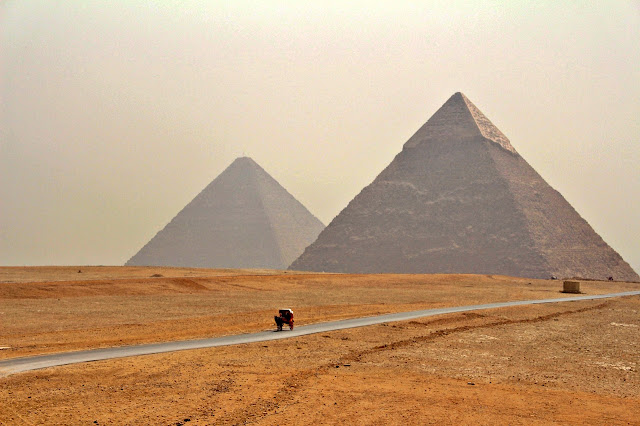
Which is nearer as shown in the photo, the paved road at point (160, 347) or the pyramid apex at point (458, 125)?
the paved road at point (160, 347)

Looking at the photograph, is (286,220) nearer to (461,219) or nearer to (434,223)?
(434,223)

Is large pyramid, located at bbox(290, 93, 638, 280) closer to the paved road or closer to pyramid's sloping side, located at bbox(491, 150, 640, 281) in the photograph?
pyramid's sloping side, located at bbox(491, 150, 640, 281)

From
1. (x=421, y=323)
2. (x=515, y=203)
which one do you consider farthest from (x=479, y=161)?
(x=421, y=323)

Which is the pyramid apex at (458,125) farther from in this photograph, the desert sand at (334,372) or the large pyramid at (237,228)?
the desert sand at (334,372)

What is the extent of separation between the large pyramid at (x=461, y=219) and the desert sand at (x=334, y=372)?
8324cm

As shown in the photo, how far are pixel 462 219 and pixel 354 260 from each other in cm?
2097

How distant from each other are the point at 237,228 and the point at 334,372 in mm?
161110

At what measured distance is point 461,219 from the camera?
12081 centimetres

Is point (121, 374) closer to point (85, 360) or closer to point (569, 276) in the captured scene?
point (85, 360)

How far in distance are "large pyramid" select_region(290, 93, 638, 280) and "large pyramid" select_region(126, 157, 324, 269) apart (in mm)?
35809

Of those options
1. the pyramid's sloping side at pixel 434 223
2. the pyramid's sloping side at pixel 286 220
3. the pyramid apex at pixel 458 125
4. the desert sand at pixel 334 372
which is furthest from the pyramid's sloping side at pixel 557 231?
the desert sand at pixel 334 372

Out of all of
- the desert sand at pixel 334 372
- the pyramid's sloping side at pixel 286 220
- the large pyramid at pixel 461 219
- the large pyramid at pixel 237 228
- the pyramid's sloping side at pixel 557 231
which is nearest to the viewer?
the desert sand at pixel 334 372

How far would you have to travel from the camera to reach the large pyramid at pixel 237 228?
166 m

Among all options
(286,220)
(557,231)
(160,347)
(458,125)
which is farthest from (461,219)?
(160,347)
